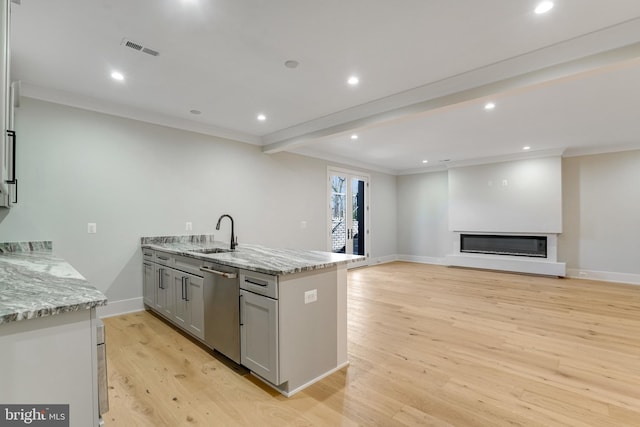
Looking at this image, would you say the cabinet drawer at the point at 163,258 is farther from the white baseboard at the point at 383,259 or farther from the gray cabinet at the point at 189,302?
the white baseboard at the point at 383,259

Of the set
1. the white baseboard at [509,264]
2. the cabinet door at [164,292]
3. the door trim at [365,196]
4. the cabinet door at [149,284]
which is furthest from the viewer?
the door trim at [365,196]

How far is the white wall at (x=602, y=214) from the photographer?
18.6ft

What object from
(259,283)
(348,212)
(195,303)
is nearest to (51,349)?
(259,283)

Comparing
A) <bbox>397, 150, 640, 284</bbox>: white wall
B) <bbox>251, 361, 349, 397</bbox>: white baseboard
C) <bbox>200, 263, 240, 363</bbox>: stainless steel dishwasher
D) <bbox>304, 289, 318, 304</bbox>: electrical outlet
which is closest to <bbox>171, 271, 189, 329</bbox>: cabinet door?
<bbox>200, 263, 240, 363</bbox>: stainless steel dishwasher

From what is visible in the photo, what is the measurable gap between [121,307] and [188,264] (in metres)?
1.63

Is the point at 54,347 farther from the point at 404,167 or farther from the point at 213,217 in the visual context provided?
the point at 404,167

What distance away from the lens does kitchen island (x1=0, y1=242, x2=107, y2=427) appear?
1062 mm

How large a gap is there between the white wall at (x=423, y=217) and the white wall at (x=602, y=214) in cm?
249

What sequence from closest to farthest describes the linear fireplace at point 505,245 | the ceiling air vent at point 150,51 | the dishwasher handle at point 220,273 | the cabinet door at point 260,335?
the cabinet door at point 260,335 < the dishwasher handle at point 220,273 < the ceiling air vent at point 150,51 < the linear fireplace at point 505,245

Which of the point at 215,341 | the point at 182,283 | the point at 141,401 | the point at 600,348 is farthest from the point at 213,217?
the point at 600,348

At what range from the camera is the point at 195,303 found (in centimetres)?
291

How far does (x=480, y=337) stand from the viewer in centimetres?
317

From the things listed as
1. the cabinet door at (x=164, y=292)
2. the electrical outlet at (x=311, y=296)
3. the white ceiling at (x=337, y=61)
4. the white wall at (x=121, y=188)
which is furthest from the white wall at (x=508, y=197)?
the cabinet door at (x=164, y=292)

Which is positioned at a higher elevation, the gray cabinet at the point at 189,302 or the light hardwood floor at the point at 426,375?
the gray cabinet at the point at 189,302
